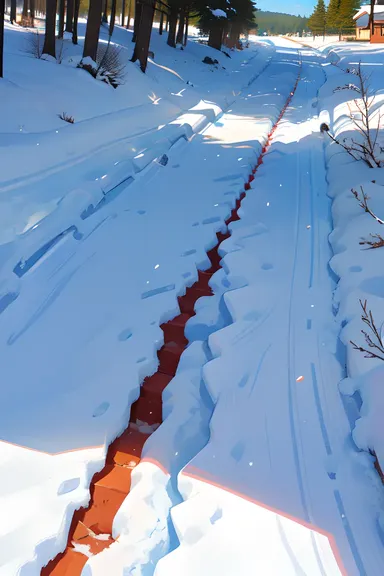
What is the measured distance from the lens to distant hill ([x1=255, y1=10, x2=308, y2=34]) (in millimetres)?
145387

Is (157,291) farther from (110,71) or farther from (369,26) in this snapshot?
(369,26)

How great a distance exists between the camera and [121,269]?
4.58 m

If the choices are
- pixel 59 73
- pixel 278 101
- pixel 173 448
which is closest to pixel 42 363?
pixel 173 448

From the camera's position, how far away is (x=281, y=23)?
155m

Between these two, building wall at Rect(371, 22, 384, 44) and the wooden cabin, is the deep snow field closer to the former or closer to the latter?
the wooden cabin

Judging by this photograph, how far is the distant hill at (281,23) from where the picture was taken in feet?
477

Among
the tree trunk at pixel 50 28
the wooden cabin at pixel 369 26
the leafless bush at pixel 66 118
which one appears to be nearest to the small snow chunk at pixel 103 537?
the leafless bush at pixel 66 118

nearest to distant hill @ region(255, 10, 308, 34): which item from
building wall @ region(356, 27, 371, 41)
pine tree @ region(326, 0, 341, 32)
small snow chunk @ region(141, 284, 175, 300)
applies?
pine tree @ region(326, 0, 341, 32)

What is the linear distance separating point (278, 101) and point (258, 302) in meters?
12.4

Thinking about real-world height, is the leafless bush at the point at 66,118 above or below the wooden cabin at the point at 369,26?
below

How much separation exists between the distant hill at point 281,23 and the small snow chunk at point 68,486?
496 feet

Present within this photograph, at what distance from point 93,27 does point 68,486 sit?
1361cm

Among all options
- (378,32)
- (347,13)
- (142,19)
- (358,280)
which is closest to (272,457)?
(358,280)

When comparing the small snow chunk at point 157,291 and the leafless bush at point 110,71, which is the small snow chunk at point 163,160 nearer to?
the small snow chunk at point 157,291
